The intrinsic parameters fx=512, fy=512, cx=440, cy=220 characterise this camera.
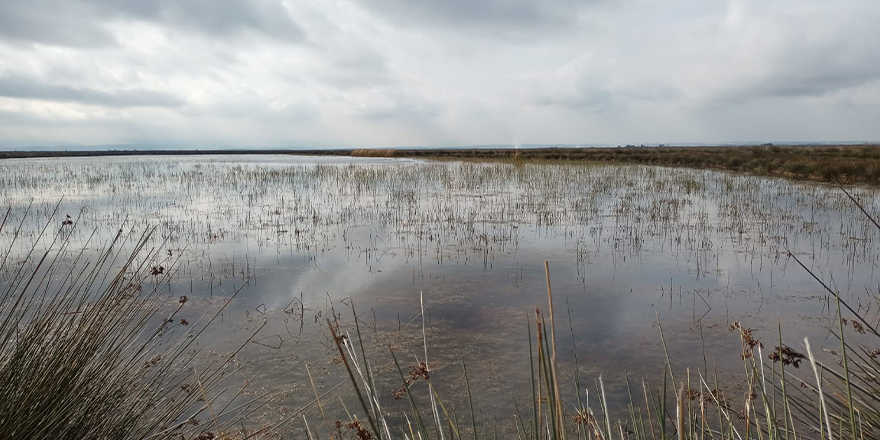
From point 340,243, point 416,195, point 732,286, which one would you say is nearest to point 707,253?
point 732,286

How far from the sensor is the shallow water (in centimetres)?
429

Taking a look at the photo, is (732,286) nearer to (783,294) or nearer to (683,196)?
(783,294)

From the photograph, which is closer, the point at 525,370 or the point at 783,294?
the point at 525,370

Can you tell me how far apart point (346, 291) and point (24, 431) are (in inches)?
161

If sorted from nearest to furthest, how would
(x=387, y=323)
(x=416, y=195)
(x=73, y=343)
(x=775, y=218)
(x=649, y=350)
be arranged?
(x=73, y=343) < (x=649, y=350) < (x=387, y=323) < (x=775, y=218) < (x=416, y=195)

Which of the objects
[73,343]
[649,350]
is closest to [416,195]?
[649,350]

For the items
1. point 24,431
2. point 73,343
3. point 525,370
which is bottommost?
point 525,370

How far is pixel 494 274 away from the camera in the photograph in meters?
6.84

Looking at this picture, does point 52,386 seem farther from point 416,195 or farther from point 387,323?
point 416,195

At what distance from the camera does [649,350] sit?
14.6 ft

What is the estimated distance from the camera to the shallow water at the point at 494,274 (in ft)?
14.1

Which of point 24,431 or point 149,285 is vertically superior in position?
point 24,431

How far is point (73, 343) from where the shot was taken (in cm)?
244

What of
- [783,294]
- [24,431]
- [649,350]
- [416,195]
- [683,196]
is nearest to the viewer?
[24,431]
